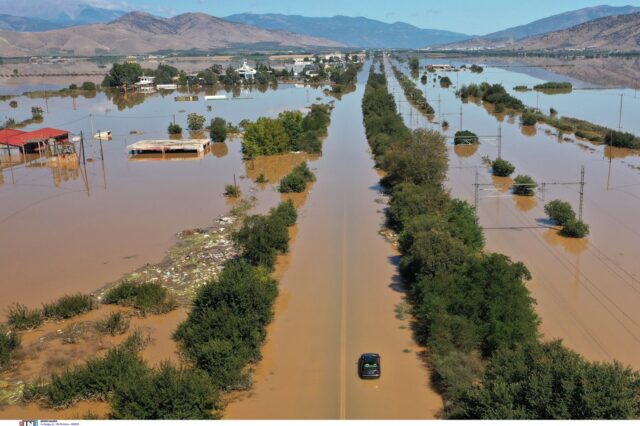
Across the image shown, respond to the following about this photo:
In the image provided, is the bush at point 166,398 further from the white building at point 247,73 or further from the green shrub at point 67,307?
the white building at point 247,73

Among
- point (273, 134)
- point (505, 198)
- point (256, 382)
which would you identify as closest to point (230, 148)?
point (273, 134)

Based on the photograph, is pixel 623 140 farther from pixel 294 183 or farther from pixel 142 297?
pixel 142 297

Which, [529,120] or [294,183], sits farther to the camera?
[529,120]

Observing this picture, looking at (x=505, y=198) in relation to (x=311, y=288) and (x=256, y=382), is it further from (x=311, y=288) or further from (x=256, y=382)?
(x=256, y=382)

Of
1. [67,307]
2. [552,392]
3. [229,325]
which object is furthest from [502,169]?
[552,392]

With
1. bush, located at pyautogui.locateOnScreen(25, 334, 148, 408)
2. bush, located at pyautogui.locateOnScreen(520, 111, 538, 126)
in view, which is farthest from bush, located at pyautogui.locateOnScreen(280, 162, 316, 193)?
bush, located at pyautogui.locateOnScreen(520, 111, 538, 126)
